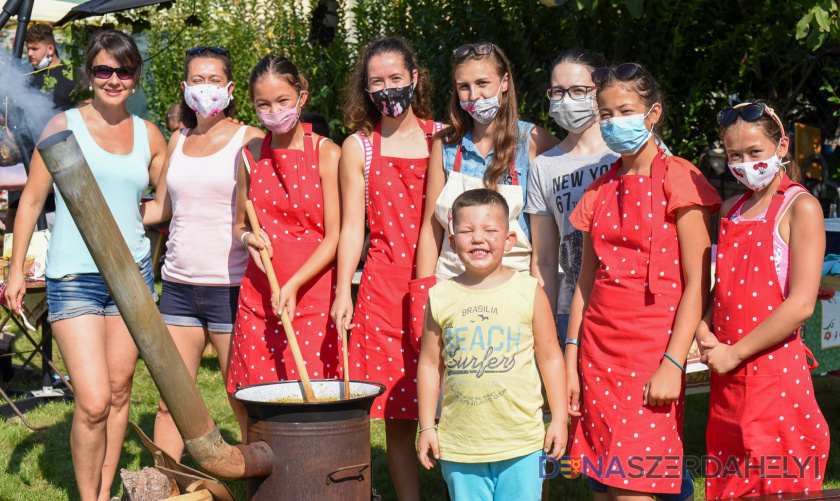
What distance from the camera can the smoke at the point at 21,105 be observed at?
3.81m

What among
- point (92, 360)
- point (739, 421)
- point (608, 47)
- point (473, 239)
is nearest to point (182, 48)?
point (608, 47)

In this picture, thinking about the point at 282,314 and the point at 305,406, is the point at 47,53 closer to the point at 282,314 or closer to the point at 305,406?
the point at 282,314

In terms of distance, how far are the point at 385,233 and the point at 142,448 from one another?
251 centimetres

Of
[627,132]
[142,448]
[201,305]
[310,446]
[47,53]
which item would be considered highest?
[47,53]

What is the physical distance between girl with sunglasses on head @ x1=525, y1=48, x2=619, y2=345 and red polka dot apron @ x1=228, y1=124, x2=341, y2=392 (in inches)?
35.6

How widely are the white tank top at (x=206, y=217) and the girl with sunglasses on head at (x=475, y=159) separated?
0.94 metres

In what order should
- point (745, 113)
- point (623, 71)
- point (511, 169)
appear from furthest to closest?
point (511, 169)
point (623, 71)
point (745, 113)

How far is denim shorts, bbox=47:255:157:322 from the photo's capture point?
11.1 feet

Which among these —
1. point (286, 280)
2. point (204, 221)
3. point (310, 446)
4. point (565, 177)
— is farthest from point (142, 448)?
point (565, 177)

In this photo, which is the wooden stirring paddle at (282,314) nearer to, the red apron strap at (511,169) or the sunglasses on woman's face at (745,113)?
the red apron strap at (511,169)

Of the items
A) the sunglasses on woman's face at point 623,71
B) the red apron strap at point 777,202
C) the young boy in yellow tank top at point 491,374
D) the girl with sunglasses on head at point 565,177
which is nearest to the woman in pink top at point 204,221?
the young boy in yellow tank top at point 491,374

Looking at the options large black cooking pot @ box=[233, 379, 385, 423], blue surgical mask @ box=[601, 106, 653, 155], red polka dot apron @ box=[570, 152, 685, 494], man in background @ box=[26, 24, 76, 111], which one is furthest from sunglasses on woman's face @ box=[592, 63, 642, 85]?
man in background @ box=[26, 24, 76, 111]

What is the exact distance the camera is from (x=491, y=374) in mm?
2709

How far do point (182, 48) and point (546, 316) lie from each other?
359 inches
